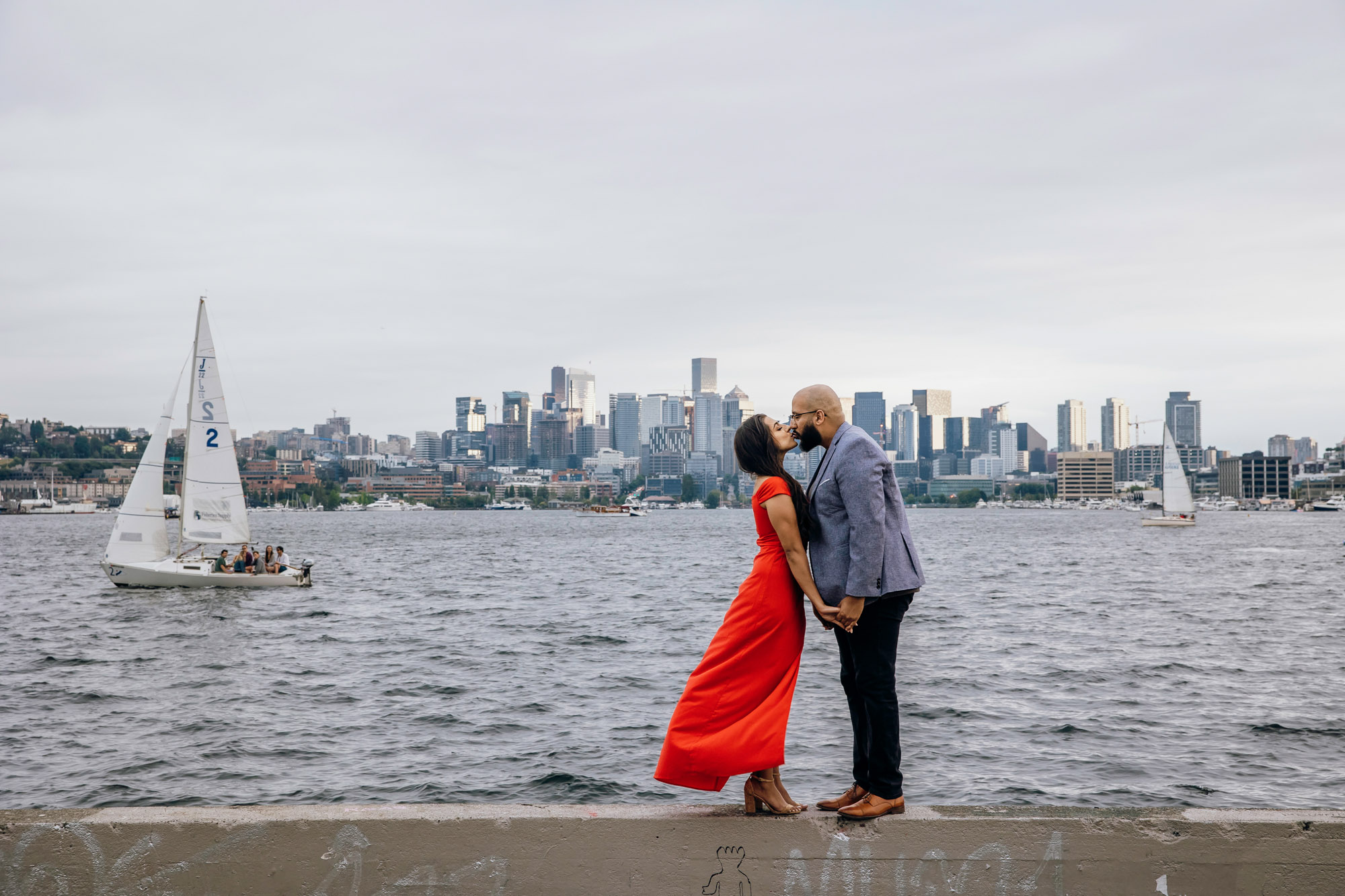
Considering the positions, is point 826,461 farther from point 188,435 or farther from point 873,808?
point 188,435

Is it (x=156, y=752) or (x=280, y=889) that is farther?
(x=156, y=752)

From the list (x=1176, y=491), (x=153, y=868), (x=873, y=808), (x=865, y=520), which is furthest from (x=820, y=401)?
(x=1176, y=491)

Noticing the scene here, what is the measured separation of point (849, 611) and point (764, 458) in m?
0.82

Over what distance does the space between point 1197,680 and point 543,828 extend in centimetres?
1832

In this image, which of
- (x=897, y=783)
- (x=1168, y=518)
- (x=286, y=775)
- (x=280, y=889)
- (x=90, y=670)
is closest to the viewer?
(x=280, y=889)

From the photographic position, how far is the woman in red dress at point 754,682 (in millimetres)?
4734

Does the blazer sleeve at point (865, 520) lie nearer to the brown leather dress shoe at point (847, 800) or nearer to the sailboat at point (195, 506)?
the brown leather dress shoe at point (847, 800)

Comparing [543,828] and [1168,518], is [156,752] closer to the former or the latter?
[543,828]

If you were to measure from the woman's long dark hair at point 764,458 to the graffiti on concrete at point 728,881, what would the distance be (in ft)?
4.88

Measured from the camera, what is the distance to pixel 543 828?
4.26 meters

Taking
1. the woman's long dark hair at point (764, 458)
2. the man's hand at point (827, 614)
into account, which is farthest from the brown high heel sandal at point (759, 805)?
the woman's long dark hair at point (764, 458)

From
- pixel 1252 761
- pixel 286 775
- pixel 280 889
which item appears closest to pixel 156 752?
pixel 286 775

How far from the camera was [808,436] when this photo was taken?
5066 mm

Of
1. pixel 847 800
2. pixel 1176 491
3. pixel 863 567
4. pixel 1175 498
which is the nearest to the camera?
pixel 863 567
